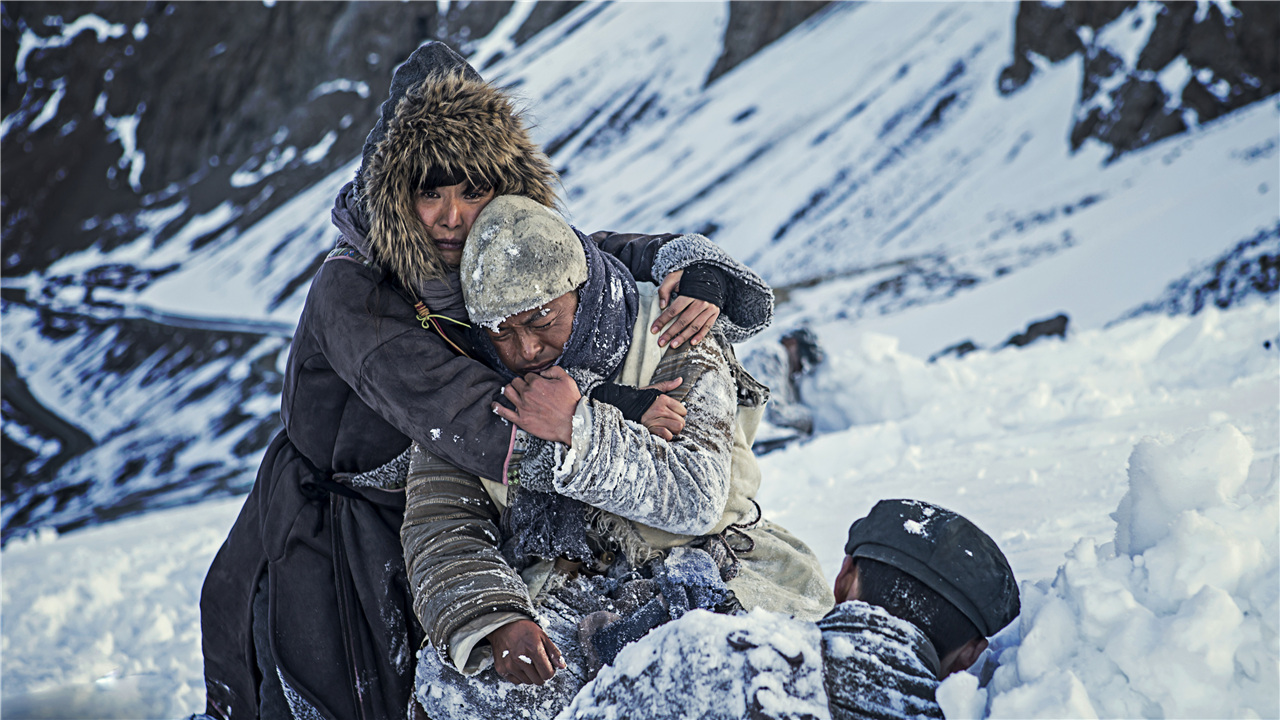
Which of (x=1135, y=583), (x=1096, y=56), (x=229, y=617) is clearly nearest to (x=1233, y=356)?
(x=1135, y=583)

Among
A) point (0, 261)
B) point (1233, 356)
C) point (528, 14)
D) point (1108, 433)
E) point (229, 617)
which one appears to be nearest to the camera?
point (229, 617)

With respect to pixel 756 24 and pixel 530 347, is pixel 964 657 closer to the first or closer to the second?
pixel 530 347

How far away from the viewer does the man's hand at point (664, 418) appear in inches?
69.8

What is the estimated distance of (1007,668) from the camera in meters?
1.24

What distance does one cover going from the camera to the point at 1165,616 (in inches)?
47.1

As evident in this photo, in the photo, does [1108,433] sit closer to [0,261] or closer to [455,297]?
[455,297]

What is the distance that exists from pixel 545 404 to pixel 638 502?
0.84 ft

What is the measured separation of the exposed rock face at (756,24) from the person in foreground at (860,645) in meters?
42.2

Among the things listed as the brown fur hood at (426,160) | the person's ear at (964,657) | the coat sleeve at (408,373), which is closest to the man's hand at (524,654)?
the coat sleeve at (408,373)

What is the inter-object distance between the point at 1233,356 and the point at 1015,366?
1637 mm

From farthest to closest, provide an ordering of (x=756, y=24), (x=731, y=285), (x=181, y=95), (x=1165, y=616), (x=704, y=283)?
1. (x=181, y=95)
2. (x=756, y=24)
3. (x=731, y=285)
4. (x=704, y=283)
5. (x=1165, y=616)

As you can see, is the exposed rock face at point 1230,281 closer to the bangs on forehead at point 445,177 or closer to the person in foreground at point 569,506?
the person in foreground at point 569,506

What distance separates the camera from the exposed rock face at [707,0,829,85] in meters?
41.5

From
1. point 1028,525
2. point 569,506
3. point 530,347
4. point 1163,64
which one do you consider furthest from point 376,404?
point 1163,64
